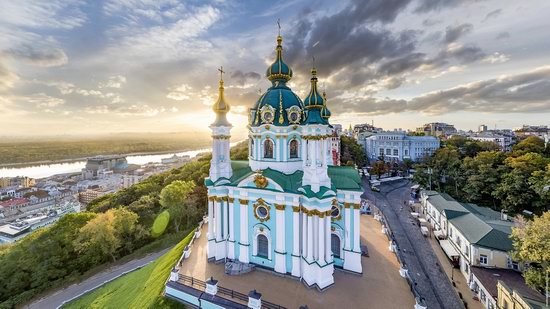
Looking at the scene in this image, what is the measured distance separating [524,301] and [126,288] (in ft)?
70.2

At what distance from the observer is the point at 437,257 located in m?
19.8

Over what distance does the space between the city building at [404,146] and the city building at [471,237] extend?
108ft

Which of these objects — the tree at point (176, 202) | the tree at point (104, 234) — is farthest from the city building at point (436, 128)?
the tree at point (104, 234)

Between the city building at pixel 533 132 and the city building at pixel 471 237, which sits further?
the city building at pixel 533 132

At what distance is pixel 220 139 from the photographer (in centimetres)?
1446

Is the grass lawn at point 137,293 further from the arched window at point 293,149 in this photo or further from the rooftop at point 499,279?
the rooftop at point 499,279

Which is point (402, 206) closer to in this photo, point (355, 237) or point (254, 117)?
point (355, 237)

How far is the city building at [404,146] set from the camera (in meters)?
54.9

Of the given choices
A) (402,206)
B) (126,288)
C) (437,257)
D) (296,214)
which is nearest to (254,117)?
(296,214)

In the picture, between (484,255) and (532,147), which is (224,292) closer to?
(484,255)

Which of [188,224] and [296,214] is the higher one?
[296,214]

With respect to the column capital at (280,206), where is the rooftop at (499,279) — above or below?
below

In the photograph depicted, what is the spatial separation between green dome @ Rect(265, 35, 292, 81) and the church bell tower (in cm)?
298

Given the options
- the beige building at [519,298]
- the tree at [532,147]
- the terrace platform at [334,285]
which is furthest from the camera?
the tree at [532,147]
